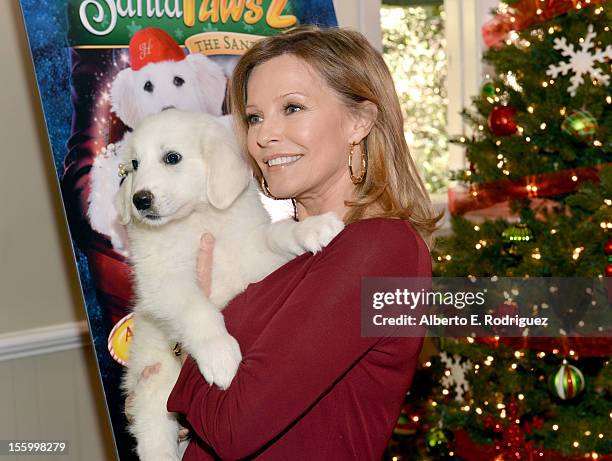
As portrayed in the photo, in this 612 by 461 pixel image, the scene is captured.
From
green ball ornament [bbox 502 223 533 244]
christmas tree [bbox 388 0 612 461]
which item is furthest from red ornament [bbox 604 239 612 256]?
green ball ornament [bbox 502 223 533 244]

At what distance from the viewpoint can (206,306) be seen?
1535mm

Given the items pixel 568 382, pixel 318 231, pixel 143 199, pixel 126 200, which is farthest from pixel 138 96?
pixel 568 382

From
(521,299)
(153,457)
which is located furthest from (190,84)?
(521,299)

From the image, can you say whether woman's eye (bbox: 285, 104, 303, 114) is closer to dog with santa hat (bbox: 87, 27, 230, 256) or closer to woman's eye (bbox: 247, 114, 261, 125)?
woman's eye (bbox: 247, 114, 261, 125)

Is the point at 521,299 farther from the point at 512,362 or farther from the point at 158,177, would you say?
the point at 158,177

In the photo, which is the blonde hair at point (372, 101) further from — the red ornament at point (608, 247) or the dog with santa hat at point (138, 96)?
the red ornament at point (608, 247)

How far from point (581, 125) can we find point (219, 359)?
1794 mm

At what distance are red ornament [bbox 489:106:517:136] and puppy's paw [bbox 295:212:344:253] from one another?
1.64m

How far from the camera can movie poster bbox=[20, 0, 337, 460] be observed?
2.10 meters

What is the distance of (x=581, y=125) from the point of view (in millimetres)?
2670

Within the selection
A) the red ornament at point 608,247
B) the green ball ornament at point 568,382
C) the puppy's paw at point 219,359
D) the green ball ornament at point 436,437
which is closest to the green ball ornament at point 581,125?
the red ornament at point 608,247

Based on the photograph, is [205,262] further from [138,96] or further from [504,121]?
[504,121]

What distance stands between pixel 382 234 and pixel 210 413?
42 cm

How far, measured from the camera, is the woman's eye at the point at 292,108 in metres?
1.50
